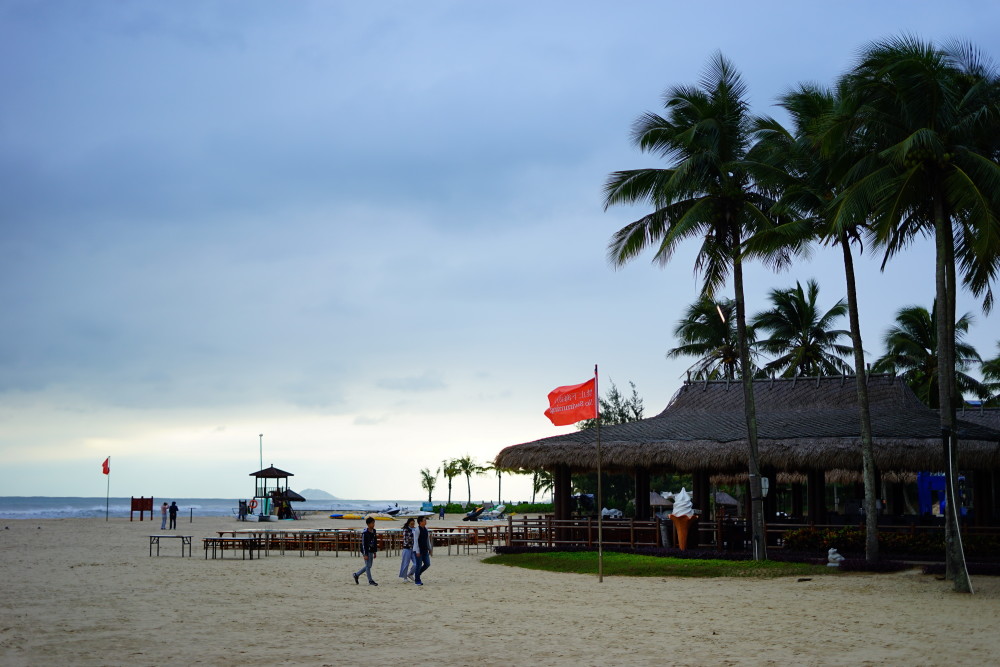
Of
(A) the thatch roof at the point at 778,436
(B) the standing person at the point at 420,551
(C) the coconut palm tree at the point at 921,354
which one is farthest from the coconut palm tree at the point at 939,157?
(C) the coconut palm tree at the point at 921,354

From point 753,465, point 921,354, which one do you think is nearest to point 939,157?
point 753,465

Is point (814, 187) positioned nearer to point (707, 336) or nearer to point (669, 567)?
point (669, 567)

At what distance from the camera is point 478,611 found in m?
14.5

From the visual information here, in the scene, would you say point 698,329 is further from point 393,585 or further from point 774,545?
point 393,585

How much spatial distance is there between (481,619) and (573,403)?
765cm

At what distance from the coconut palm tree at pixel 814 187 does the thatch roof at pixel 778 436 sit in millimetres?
1125

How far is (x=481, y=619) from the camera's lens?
44.6 ft

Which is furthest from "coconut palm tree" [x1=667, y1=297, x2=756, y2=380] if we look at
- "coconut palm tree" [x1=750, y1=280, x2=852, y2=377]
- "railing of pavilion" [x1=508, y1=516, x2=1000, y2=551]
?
"railing of pavilion" [x1=508, y1=516, x2=1000, y2=551]

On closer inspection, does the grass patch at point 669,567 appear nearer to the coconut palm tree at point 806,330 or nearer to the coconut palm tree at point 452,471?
the coconut palm tree at point 806,330

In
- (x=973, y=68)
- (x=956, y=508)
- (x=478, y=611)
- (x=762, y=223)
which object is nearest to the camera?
(x=478, y=611)

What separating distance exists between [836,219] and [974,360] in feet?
103

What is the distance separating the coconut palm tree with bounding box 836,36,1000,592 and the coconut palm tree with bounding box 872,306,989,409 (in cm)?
2340

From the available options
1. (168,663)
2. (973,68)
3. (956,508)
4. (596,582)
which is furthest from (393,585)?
(973,68)

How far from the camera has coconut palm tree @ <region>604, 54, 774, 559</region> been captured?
22250mm
